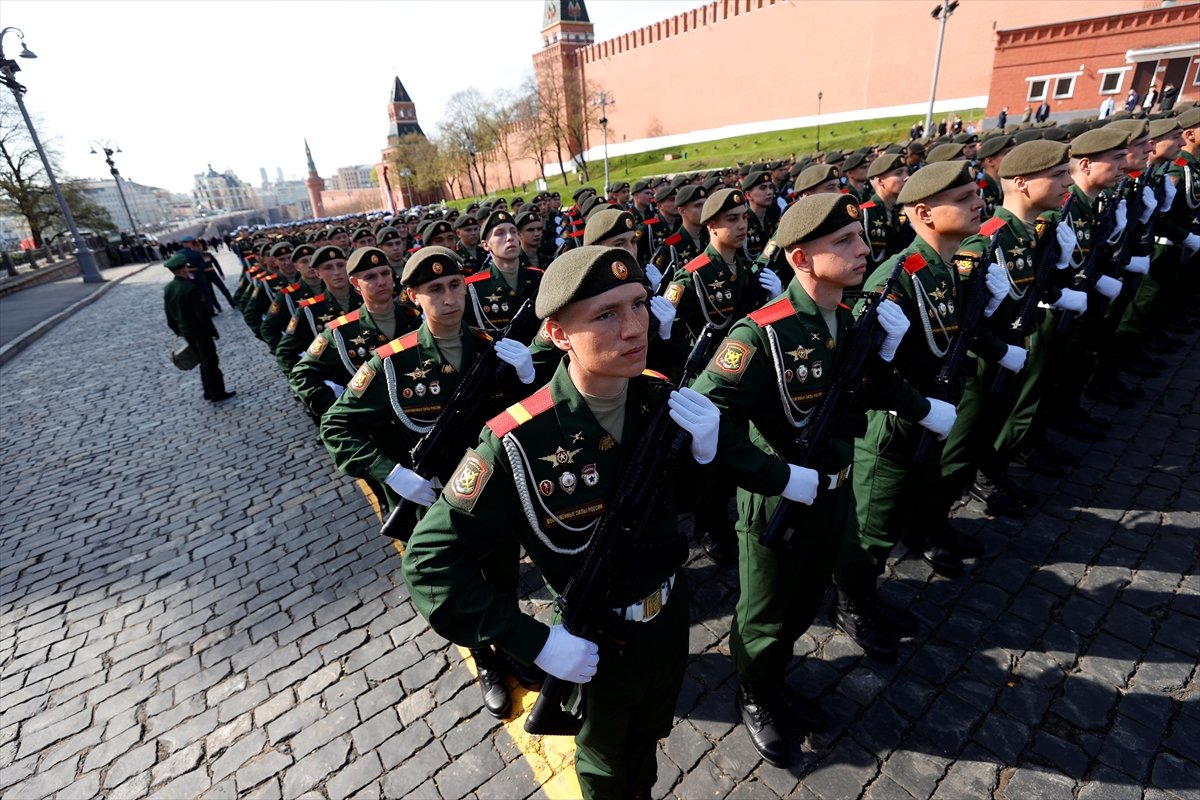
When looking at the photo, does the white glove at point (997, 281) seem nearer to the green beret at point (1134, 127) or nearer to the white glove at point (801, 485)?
the white glove at point (801, 485)

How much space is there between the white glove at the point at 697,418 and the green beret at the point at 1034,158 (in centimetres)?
357

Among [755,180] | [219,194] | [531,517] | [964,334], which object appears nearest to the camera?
[531,517]

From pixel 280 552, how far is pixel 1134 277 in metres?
→ 9.06

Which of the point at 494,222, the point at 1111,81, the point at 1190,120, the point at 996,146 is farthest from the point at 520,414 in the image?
the point at 1111,81

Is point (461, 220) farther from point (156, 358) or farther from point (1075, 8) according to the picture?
point (1075, 8)

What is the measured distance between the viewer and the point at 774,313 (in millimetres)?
2859

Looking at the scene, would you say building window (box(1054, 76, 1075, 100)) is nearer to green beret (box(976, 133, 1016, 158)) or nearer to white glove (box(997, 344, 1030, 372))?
green beret (box(976, 133, 1016, 158))

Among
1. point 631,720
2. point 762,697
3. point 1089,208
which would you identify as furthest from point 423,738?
point 1089,208

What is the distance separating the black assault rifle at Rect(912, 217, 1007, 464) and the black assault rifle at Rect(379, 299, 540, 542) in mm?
2596

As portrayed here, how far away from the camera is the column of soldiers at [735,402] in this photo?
203 cm

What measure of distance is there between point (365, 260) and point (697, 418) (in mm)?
3404

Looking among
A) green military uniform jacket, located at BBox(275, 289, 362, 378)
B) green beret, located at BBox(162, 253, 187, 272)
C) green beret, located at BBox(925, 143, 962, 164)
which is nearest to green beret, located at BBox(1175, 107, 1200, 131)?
green beret, located at BBox(925, 143, 962, 164)

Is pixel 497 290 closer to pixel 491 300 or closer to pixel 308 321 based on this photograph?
pixel 491 300

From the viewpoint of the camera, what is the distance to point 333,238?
33.2 ft
